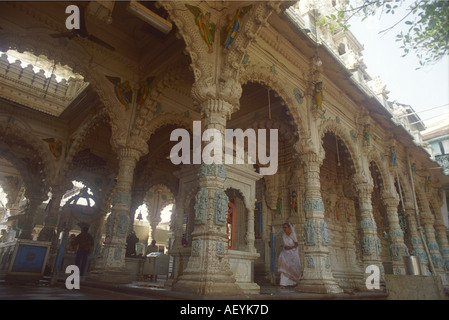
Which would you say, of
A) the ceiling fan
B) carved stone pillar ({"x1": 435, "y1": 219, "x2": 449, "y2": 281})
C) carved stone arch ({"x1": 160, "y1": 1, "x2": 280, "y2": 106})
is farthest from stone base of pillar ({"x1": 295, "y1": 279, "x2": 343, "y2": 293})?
carved stone pillar ({"x1": 435, "y1": 219, "x2": 449, "y2": 281})

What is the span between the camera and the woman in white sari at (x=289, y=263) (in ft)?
26.1

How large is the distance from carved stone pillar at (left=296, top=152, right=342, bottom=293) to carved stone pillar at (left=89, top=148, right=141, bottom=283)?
14.6 ft

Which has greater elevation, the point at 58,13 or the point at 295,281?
the point at 58,13

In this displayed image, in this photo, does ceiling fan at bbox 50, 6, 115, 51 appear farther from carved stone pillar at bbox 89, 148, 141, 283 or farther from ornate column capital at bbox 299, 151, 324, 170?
ornate column capital at bbox 299, 151, 324, 170

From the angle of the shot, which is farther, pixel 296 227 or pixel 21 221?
pixel 21 221

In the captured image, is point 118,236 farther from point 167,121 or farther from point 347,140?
point 347,140

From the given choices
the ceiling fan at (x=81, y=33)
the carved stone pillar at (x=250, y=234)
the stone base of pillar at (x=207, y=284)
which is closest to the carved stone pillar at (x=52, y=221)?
the ceiling fan at (x=81, y=33)

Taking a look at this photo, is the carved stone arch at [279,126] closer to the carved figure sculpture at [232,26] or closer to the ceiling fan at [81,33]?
the carved figure sculpture at [232,26]

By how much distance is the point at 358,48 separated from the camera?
15953 mm

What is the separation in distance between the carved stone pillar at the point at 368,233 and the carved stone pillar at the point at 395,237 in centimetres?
218
